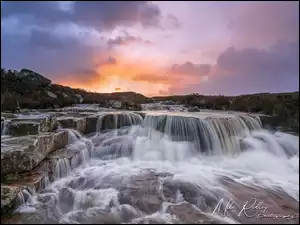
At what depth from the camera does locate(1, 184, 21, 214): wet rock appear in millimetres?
6061

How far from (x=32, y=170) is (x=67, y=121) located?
417 cm

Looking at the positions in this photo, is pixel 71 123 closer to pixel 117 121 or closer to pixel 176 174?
pixel 117 121

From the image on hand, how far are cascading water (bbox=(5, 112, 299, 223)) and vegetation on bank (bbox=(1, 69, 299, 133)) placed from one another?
2.52 m

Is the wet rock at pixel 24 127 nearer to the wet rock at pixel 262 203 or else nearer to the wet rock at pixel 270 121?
the wet rock at pixel 262 203

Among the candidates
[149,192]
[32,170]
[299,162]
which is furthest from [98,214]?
[299,162]

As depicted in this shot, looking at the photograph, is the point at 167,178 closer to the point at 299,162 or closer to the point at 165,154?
the point at 165,154

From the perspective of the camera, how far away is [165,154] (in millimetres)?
11281

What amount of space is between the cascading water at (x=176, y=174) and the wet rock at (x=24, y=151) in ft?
Answer: 3.09

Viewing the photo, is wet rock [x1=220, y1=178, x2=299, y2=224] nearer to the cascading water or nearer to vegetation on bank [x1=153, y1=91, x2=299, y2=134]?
the cascading water

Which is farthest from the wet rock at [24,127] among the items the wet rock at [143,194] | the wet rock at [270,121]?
the wet rock at [270,121]

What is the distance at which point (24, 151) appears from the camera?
7.77m

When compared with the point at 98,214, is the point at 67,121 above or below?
above

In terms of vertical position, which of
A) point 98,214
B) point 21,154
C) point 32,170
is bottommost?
point 98,214

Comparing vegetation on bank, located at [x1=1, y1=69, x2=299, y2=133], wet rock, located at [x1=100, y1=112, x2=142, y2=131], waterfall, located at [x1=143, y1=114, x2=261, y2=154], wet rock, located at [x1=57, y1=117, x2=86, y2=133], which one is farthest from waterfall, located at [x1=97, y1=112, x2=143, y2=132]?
vegetation on bank, located at [x1=1, y1=69, x2=299, y2=133]
